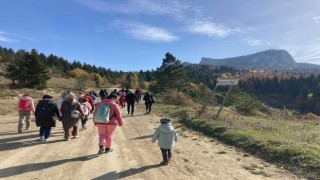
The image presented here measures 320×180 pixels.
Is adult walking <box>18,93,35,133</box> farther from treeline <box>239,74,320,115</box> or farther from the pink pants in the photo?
treeline <box>239,74,320,115</box>

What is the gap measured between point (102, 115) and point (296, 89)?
583ft

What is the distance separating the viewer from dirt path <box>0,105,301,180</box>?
838cm

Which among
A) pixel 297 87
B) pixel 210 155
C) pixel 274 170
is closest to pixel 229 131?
pixel 210 155

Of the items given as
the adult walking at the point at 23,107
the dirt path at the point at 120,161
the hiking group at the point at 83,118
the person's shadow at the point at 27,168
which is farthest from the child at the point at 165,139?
the adult walking at the point at 23,107

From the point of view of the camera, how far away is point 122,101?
29000 mm

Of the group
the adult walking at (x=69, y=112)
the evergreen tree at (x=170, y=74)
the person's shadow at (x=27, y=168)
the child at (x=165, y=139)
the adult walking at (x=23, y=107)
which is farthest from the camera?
the evergreen tree at (x=170, y=74)

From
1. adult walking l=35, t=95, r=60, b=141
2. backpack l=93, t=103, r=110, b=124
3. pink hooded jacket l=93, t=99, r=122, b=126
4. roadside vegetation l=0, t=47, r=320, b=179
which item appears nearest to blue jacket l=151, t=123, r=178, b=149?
pink hooded jacket l=93, t=99, r=122, b=126

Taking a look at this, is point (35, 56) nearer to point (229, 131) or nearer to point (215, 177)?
point (229, 131)

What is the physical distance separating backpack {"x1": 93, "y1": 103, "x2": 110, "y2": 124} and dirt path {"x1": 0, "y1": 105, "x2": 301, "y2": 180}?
1.02 metres

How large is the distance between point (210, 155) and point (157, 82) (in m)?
55.1

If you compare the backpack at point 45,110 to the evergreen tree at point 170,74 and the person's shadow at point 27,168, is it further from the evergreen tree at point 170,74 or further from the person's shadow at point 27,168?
the evergreen tree at point 170,74

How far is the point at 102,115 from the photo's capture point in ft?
33.8

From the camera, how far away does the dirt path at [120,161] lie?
8.38 metres

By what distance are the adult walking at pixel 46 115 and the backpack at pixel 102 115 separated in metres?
2.89
